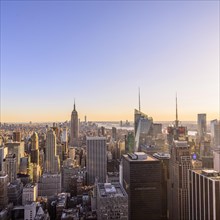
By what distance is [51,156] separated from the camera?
2194cm

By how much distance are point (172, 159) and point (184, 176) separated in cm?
110

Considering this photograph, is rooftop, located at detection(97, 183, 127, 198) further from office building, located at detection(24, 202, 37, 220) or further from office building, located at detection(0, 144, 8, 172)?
office building, located at detection(0, 144, 8, 172)

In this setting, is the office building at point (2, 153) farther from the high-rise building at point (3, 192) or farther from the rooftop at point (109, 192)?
the rooftop at point (109, 192)

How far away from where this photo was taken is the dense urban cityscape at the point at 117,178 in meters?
10.6

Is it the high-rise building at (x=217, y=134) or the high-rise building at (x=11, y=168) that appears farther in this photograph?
the high-rise building at (x=217, y=134)

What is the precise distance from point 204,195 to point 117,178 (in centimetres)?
858

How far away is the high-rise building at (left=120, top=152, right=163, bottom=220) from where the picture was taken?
1190 cm

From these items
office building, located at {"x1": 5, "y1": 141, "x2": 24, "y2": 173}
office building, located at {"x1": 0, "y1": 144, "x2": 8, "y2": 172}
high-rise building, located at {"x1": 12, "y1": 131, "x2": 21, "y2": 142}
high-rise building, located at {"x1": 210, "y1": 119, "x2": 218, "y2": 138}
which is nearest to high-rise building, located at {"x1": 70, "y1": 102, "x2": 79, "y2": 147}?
high-rise building, located at {"x1": 12, "y1": 131, "x2": 21, "y2": 142}

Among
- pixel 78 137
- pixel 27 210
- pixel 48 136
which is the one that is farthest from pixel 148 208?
pixel 78 137

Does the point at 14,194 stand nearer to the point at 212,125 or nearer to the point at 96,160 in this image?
the point at 96,160

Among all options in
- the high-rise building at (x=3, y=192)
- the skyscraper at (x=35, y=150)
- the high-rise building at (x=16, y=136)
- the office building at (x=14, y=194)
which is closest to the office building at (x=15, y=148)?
the skyscraper at (x=35, y=150)

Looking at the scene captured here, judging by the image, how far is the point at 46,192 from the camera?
1667 centimetres

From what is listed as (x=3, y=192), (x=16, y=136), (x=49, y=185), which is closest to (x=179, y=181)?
(x=49, y=185)

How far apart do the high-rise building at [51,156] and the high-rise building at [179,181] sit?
1050cm
